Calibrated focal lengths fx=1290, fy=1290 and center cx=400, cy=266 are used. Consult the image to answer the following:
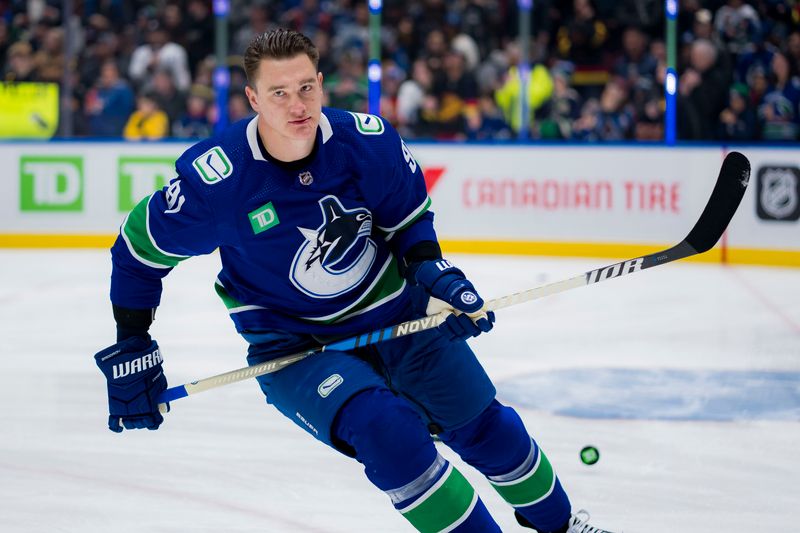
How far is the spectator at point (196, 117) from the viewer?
8797mm

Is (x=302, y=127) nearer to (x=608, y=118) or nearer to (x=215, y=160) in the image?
(x=215, y=160)

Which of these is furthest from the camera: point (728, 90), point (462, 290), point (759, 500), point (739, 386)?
point (728, 90)

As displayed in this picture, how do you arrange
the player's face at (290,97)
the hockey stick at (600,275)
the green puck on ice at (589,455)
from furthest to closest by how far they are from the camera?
the green puck on ice at (589,455)
the hockey stick at (600,275)
the player's face at (290,97)

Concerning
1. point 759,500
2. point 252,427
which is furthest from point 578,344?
point 759,500

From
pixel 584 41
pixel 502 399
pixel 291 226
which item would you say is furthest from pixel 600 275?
→ pixel 584 41

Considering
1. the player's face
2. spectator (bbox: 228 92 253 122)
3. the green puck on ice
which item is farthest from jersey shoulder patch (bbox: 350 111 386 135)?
spectator (bbox: 228 92 253 122)

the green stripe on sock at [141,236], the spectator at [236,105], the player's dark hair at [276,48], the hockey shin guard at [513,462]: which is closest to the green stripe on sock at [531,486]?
the hockey shin guard at [513,462]

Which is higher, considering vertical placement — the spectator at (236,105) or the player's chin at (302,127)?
the player's chin at (302,127)

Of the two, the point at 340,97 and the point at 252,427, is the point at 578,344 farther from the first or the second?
the point at 340,97

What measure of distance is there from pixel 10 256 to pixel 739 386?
5398mm

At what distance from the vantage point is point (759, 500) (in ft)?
11.1

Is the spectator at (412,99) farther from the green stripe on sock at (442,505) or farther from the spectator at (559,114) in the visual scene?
the green stripe on sock at (442,505)

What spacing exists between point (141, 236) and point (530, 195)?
603cm

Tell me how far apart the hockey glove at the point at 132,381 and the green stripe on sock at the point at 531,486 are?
0.75 meters
